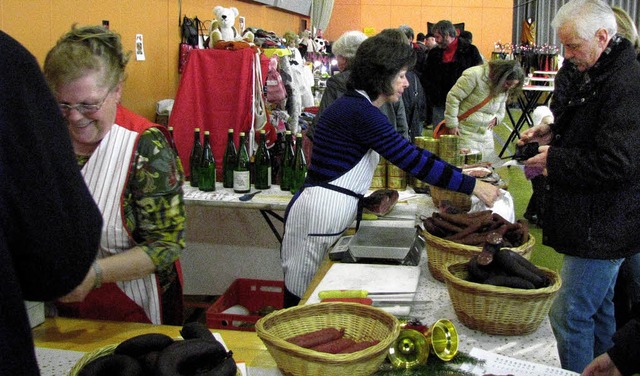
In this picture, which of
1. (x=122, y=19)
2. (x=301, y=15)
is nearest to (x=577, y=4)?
(x=122, y=19)

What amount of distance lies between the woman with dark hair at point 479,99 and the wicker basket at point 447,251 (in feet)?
10.4

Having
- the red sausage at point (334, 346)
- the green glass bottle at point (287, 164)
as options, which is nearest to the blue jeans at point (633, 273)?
the red sausage at point (334, 346)

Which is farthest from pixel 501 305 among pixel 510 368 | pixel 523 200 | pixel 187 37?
pixel 523 200

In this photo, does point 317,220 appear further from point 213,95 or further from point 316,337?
point 213,95

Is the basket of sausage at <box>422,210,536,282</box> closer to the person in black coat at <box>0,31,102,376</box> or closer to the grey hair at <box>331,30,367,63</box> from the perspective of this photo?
the person in black coat at <box>0,31,102,376</box>

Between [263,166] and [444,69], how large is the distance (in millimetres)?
5062

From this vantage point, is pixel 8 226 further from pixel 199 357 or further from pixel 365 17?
pixel 365 17

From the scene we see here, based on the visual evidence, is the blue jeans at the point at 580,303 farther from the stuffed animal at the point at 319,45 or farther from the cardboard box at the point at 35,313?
the stuffed animal at the point at 319,45

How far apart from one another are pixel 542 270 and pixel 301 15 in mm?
13310

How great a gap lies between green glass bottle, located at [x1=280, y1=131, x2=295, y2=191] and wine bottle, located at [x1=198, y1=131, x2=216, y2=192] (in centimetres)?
41

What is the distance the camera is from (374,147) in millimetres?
2670

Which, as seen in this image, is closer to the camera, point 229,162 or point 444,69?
point 229,162

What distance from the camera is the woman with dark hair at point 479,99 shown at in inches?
205

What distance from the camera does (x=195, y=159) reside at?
13.3 ft
